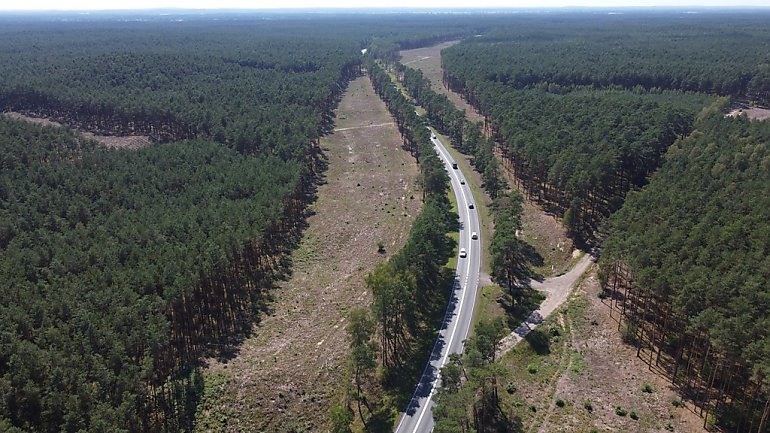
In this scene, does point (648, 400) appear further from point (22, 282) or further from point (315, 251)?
point (22, 282)

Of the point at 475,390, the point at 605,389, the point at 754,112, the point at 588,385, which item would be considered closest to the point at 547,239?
the point at 588,385

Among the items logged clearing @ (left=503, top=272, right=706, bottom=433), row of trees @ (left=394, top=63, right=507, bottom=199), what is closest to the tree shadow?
logged clearing @ (left=503, top=272, right=706, bottom=433)

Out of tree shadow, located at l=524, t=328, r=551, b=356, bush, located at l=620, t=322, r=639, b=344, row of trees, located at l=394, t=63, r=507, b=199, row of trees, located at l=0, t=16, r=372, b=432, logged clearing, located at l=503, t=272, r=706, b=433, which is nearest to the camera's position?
row of trees, located at l=0, t=16, r=372, b=432

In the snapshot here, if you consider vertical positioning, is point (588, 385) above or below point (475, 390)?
below

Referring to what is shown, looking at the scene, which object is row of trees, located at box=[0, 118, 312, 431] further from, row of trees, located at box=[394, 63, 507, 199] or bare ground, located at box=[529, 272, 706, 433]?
row of trees, located at box=[394, 63, 507, 199]

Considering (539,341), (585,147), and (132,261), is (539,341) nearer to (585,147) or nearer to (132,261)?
(132,261)

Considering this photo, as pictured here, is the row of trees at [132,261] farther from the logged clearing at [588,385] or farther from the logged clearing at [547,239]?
the logged clearing at [547,239]
